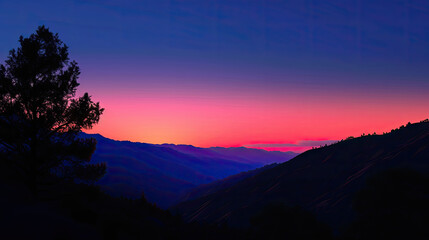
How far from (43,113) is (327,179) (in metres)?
41.5

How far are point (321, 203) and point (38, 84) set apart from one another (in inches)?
1346

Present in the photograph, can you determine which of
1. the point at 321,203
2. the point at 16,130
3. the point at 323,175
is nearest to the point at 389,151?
the point at 323,175

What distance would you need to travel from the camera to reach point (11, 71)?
52.5 ft

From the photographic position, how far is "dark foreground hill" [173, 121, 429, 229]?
38.8 m

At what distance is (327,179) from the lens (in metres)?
47.5

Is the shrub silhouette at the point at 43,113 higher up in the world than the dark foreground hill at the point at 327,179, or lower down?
higher up

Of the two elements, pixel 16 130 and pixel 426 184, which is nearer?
pixel 16 130

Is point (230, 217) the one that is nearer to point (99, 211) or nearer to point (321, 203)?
point (321, 203)

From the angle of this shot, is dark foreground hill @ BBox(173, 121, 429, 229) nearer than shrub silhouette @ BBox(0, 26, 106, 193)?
No

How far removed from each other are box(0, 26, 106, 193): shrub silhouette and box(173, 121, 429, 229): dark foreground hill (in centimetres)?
2559

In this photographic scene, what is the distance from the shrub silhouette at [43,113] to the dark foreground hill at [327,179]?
25.6 metres

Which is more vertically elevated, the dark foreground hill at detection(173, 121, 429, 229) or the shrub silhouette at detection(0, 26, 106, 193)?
the shrub silhouette at detection(0, 26, 106, 193)

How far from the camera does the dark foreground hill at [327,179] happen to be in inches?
1527

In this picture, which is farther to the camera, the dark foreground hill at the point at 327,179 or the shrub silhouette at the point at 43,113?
the dark foreground hill at the point at 327,179
